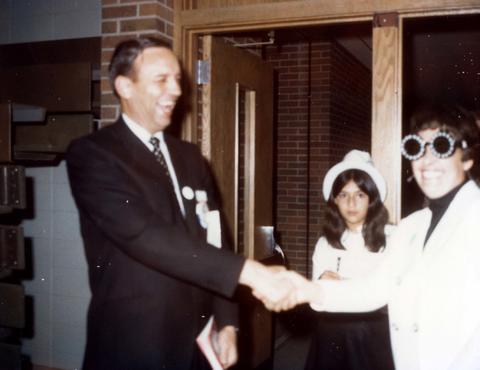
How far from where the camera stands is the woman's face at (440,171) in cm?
204

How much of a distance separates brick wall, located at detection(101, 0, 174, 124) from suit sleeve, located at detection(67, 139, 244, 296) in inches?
50.7

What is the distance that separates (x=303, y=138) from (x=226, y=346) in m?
4.75

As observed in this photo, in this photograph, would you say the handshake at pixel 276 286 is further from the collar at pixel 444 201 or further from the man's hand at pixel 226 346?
the collar at pixel 444 201

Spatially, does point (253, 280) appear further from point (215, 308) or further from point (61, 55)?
point (61, 55)

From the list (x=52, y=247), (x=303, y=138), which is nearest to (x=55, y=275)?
(x=52, y=247)

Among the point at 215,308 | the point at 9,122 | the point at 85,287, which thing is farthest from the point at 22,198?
the point at 85,287

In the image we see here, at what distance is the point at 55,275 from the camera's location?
3.96 meters

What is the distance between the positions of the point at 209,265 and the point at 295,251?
499cm

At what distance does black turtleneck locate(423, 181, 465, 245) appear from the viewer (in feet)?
6.67

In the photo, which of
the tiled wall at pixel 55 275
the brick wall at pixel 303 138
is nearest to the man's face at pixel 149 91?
the tiled wall at pixel 55 275

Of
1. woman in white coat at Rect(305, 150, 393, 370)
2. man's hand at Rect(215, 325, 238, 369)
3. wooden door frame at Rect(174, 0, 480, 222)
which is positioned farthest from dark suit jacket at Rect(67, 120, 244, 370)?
wooden door frame at Rect(174, 0, 480, 222)

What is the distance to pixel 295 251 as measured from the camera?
6906 millimetres

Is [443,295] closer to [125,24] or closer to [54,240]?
[125,24]

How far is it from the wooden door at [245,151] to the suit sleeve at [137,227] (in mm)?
1470
